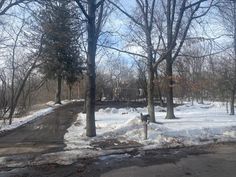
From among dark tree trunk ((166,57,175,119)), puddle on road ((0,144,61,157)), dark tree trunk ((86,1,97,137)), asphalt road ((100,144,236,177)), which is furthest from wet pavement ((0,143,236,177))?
dark tree trunk ((166,57,175,119))

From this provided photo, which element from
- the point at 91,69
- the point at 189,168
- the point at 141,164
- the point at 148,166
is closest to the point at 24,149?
the point at 91,69

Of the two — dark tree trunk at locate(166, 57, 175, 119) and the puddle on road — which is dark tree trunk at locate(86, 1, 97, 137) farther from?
dark tree trunk at locate(166, 57, 175, 119)

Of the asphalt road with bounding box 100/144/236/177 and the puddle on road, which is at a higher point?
the puddle on road

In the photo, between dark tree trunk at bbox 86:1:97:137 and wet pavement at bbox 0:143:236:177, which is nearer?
wet pavement at bbox 0:143:236:177

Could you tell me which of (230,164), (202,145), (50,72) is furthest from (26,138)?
(50,72)

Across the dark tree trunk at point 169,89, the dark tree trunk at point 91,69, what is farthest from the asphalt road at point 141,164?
the dark tree trunk at point 169,89

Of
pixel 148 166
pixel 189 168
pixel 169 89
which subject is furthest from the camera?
pixel 169 89

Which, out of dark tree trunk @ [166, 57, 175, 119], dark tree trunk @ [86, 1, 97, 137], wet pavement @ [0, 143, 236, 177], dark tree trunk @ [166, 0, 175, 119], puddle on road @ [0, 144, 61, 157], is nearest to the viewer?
wet pavement @ [0, 143, 236, 177]

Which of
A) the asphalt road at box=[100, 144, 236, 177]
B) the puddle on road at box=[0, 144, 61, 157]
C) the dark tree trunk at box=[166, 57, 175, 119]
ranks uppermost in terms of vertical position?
the dark tree trunk at box=[166, 57, 175, 119]

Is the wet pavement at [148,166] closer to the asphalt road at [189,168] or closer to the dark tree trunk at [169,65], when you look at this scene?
the asphalt road at [189,168]

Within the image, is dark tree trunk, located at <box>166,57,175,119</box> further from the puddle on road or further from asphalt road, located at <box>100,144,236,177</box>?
asphalt road, located at <box>100,144,236,177</box>

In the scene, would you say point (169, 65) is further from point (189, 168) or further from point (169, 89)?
point (189, 168)

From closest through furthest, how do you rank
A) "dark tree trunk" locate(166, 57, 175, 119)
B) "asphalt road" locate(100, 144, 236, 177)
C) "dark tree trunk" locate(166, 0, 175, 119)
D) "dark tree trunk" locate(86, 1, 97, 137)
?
"asphalt road" locate(100, 144, 236, 177) < "dark tree trunk" locate(86, 1, 97, 137) < "dark tree trunk" locate(166, 0, 175, 119) < "dark tree trunk" locate(166, 57, 175, 119)

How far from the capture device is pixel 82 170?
37.1 feet
